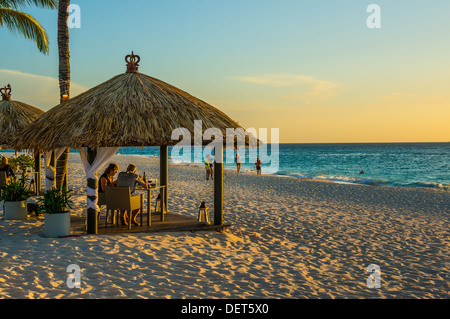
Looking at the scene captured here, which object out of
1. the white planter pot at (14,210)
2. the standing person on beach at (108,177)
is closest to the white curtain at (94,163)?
the standing person on beach at (108,177)

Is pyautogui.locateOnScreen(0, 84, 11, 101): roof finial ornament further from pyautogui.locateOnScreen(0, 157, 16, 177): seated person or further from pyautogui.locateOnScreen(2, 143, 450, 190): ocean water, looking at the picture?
pyautogui.locateOnScreen(2, 143, 450, 190): ocean water

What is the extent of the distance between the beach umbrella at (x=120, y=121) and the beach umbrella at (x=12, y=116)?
3301 millimetres

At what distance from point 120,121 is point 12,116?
6.01m

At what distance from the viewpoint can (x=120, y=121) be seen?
7.13 m

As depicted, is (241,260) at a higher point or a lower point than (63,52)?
lower

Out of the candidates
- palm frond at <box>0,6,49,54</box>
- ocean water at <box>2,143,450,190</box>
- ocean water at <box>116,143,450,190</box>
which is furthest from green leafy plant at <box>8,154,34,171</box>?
ocean water at <box>2,143,450,190</box>

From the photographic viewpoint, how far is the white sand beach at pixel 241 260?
5039 mm

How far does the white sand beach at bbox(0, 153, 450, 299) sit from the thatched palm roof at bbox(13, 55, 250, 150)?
5.80 ft

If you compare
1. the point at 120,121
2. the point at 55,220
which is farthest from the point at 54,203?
the point at 120,121

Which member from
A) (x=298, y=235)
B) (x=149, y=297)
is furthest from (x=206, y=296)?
(x=298, y=235)

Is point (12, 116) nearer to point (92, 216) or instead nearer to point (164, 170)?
point (164, 170)

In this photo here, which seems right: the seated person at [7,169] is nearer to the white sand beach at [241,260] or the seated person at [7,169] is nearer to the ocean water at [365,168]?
the white sand beach at [241,260]

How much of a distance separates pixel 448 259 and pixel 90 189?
657 centimetres
